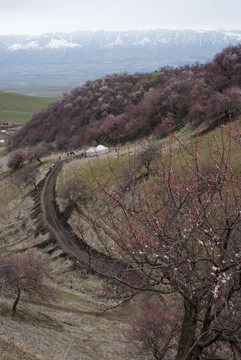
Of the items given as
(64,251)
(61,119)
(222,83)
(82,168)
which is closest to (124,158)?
(82,168)

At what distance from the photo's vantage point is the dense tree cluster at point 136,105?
59.0 metres

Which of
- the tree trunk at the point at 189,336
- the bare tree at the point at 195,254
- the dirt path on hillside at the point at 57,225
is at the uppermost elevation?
the bare tree at the point at 195,254

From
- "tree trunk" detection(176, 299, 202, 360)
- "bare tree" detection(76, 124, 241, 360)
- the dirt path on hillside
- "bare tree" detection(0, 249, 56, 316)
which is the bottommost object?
the dirt path on hillside

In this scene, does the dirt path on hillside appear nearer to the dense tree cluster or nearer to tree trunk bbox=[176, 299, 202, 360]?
the dense tree cluster

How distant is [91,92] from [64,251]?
81.3 metres

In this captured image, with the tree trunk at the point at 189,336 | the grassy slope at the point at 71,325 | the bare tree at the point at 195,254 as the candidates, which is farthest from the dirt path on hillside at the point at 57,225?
the bare tree at the point at 195,254

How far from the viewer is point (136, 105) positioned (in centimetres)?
8338

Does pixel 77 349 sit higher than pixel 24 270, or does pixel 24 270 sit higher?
pixel 24 270

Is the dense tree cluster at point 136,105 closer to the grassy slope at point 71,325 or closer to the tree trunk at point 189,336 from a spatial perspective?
the grassy slope at point 71,325

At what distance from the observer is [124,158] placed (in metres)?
51.5

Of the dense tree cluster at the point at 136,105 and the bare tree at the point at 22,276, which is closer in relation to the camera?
the bare tree at the point at 22,276

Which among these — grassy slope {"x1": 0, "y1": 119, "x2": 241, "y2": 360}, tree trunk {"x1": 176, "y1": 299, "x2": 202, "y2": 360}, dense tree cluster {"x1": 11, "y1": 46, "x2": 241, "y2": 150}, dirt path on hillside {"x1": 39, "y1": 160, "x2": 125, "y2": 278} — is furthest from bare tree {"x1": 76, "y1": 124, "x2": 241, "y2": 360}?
dense tree cluster {"x1": 11, "y1": 46, "x2": 241, "y2": 150}

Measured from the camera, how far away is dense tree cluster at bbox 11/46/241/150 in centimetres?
5900

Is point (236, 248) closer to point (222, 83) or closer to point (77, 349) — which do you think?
point (77, 349)
